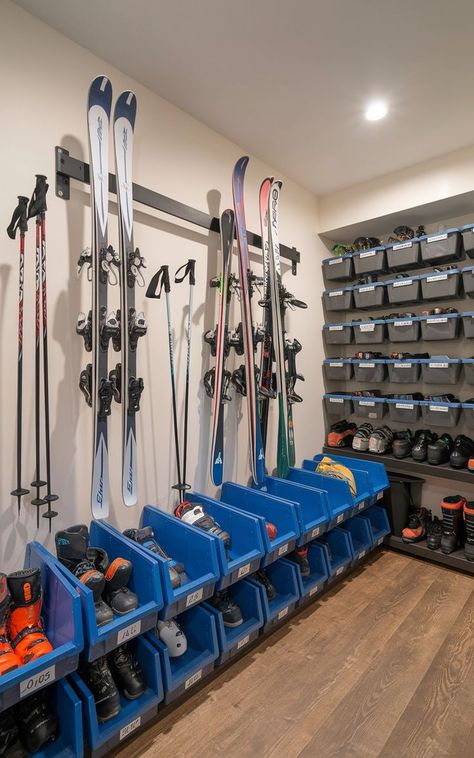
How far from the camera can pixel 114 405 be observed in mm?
1864

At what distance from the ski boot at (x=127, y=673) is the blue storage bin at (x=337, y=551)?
112 cm

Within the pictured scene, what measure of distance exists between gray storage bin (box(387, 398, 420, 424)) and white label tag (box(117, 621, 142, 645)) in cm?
214

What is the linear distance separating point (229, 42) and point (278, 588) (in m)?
2.48

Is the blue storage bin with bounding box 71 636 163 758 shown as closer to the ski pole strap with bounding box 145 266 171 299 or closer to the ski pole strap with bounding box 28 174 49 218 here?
the ski pole strap with bounding box 145 266 171 299

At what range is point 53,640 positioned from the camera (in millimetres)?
1251

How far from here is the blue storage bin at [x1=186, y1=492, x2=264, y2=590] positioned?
1.59 meters

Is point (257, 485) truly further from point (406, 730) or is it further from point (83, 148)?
point (83, 148)

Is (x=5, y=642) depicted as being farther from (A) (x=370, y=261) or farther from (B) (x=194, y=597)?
(A) (x=370, y=261)

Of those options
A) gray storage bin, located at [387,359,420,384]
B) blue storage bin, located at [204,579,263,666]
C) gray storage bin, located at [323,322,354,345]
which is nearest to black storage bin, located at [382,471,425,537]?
gray storage bin, located at [387,359,420,384]

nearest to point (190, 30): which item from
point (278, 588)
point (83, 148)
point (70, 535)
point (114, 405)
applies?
point (83, 148)

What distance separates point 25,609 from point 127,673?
16.7 inches

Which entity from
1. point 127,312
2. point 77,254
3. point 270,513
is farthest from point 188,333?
point 270,513

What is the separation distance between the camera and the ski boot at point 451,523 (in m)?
2.45

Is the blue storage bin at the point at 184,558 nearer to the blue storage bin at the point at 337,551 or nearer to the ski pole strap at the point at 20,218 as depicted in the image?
the blue storage bin at the point at 337,551
